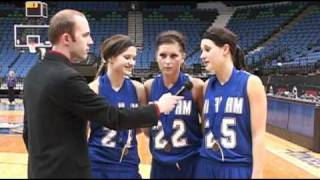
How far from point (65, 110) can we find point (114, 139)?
2.44ft

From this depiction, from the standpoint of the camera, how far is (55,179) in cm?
187

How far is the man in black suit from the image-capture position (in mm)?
1878

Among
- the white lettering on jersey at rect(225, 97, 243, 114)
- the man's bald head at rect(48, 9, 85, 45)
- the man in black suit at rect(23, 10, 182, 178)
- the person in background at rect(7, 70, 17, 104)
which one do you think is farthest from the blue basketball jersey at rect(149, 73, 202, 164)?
the person in background at rect(7, 70, 17, 104)

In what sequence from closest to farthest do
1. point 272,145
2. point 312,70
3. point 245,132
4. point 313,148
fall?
point 245,132, point 313,148, point 272,145, point 312,70

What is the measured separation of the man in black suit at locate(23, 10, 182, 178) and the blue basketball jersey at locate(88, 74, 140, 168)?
2.02 ft

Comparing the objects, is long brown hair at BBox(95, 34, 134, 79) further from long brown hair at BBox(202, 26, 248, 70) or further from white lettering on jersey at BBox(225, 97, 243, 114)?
white lettering on jersey at BBox(225, 97, 243, 114)

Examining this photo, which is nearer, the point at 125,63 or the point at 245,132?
the point at 245,132

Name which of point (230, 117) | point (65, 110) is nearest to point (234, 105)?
point (230, 117)

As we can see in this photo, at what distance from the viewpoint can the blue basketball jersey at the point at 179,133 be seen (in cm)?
256

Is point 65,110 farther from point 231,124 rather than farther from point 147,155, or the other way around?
point 147,155

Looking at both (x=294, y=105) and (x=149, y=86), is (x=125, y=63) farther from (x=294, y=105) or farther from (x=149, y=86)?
(x=294, y=105)

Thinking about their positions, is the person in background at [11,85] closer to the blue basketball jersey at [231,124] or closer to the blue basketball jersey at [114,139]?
the blue basketball jersey at [114,139]

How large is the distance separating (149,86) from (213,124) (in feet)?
1.73

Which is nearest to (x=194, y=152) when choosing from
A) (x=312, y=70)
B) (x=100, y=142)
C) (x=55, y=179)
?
(x=100, y=142)
